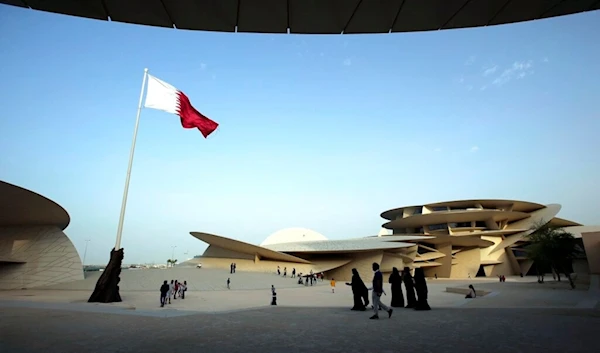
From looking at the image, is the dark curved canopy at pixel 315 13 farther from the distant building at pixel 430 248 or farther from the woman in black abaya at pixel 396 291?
the distant building at pixel 430 248

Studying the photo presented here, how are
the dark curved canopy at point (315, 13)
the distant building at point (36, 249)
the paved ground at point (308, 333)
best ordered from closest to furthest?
1. the dark curved canopy at point (315, 13)
2. the paved ground at point (308, 333)
3. the distant building at point (36, 249)

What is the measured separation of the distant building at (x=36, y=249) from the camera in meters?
23.5

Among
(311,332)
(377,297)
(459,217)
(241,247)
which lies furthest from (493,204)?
(311,332)

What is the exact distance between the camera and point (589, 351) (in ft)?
14.3

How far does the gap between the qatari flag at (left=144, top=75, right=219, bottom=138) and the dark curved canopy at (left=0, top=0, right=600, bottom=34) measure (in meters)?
10.2

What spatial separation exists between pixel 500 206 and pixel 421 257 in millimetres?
22629

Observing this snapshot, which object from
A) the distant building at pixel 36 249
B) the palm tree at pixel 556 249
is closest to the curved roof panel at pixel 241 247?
the distant building at pixel 36 249

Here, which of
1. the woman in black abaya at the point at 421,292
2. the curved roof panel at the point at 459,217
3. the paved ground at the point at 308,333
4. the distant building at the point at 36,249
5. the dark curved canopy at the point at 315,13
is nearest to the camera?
the dark curved canopy at the point at 315,13

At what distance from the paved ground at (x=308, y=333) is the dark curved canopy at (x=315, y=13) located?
4.43 m

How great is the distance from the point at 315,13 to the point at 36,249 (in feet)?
102

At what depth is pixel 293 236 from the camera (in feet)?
255

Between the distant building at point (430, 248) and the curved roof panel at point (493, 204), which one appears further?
the curved roof panel at point (493, 204)

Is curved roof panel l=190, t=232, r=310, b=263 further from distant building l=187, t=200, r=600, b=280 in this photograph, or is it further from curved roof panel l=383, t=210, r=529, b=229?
curved roof panel l=383, t=210, r=529, b=229

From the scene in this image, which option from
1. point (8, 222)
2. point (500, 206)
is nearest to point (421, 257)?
point (500, 206)
